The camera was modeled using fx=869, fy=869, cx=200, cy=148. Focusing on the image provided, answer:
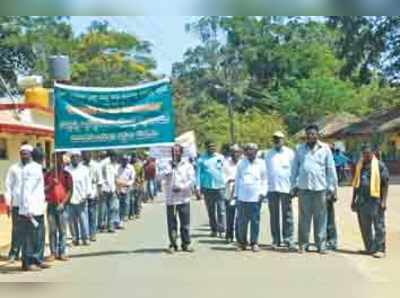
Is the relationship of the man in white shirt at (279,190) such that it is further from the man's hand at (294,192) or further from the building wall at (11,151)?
the building wall at (11,151)

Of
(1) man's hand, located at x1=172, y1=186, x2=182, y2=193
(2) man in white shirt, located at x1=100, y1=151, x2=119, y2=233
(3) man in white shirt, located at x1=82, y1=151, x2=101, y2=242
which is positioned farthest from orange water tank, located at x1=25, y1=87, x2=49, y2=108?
(1) man's hand, located at x1=172, y1=186, x2=182, y2=193

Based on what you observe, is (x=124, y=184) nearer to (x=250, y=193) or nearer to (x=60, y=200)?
(x=250, y=193)

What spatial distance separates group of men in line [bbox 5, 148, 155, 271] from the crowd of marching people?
15 mm

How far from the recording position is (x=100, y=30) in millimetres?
66500

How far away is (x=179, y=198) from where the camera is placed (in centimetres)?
1355

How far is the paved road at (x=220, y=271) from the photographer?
32.3 feet

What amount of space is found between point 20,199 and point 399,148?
123 feet

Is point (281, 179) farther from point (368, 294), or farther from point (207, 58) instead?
point (207, 58)

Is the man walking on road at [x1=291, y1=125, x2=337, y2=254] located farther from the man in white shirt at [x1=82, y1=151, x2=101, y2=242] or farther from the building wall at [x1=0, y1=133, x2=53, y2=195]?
the building wall at [x1=0, y1=133, x2=53, y2=195]

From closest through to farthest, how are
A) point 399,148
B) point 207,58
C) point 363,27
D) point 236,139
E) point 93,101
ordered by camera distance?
point 93,101
point 363,27
point 399,148
point 236,139
point 207,58

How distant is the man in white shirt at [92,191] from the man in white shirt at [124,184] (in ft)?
7.36

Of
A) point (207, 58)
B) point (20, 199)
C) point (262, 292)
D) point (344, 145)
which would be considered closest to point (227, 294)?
point (262, 292)

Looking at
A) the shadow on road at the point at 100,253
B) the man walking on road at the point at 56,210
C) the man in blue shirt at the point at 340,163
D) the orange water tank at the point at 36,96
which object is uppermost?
the orange water tank at the point at 36,96

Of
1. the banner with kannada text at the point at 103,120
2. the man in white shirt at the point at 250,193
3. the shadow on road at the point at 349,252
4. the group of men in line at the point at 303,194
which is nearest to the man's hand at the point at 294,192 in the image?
the group of men in line at the point at 303,194
